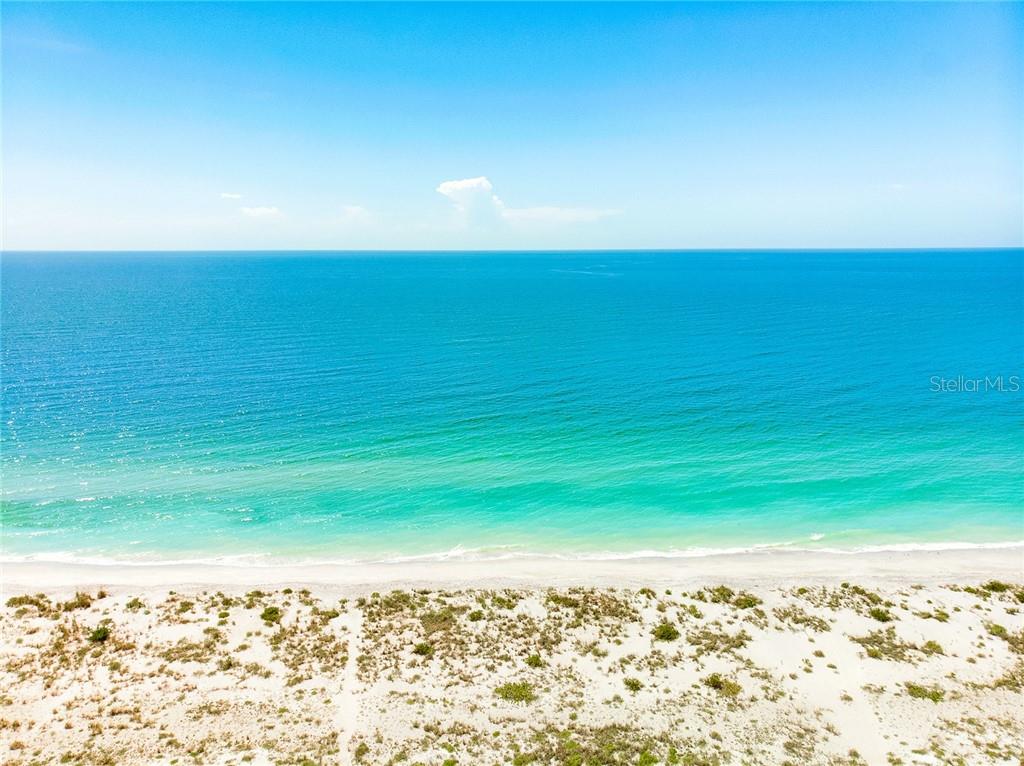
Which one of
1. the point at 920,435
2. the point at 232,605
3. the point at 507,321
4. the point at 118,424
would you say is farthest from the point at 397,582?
the point at 507,321

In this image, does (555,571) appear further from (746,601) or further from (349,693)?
(349,693)

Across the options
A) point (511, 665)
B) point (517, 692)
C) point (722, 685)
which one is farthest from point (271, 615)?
point (722, 685)

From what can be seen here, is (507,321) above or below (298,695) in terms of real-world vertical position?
above

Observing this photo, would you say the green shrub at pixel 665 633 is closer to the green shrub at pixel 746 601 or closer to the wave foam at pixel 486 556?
the green shrub at pixel 746 601

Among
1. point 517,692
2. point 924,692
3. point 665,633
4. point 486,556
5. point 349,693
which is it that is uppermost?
point 665,633

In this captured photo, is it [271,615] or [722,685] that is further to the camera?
[271,615]

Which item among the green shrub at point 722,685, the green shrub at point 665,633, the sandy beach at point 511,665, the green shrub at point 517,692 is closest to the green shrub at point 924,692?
the sandy beach at point 511,665

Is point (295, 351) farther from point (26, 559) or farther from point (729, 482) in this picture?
point (729, 482)
